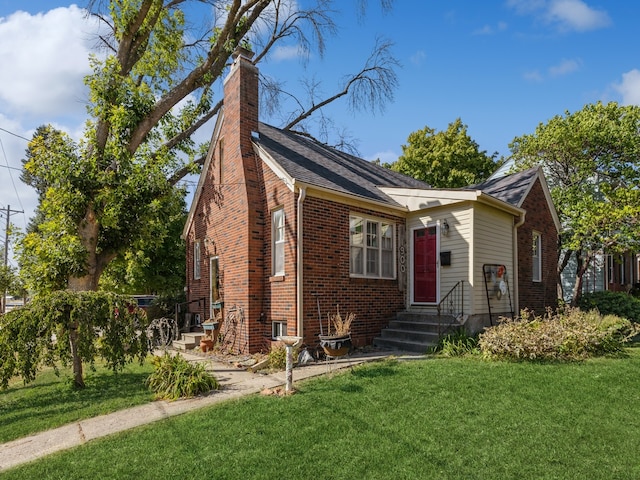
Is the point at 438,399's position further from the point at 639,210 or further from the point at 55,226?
the point at 639,210

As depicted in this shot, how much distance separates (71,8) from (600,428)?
17.2m

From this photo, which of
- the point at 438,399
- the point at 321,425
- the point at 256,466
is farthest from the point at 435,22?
the point at 256,466

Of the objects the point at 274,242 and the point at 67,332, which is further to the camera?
the point at 274,242

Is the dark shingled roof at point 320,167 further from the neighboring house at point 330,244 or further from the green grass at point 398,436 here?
the green grass at point 398,436

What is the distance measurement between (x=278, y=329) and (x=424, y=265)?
4.11 m

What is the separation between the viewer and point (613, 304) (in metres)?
14.0

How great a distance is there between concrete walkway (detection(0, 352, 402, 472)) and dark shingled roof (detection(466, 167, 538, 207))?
7.02m

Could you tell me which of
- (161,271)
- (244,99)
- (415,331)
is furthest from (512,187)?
(161,271)

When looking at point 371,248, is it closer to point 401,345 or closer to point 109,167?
point 401,345

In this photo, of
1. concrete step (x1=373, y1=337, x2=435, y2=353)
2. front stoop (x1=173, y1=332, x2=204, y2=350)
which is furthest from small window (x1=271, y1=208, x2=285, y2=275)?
front stoop (x1=173, y1=332, x2=204, y2=350)

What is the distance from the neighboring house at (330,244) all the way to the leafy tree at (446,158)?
1433cm

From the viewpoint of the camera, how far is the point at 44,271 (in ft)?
30.6

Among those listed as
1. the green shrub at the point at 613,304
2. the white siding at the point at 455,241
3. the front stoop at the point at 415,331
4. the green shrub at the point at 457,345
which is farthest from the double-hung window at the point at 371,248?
the green shrub at the point at 613,304

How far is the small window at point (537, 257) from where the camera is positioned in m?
12.3
